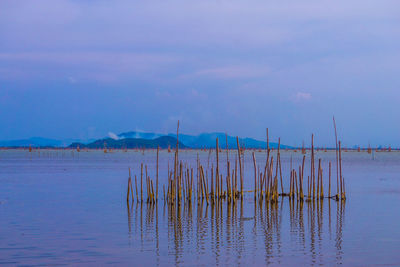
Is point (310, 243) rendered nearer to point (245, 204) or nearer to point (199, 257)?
point (199, 257)

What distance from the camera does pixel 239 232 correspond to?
13.8m

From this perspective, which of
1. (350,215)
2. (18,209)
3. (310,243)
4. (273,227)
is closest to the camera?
(310,243)

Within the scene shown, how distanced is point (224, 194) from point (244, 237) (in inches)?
233

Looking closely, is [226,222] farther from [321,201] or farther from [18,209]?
[18,209]

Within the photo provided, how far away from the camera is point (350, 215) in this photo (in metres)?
16.9

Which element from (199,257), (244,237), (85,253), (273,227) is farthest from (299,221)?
(85,253)

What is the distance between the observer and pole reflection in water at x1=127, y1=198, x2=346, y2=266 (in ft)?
36.4

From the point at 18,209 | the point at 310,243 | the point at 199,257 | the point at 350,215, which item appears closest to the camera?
the point at 199,257

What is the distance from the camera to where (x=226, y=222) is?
15281mm

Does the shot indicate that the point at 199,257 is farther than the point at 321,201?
No

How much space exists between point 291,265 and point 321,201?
29.3ft

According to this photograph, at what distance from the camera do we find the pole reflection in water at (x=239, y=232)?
36.4ft

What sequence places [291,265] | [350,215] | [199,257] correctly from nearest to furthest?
[291,265], [199,257], [350,215]

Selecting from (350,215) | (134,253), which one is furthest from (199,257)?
(350,215)
